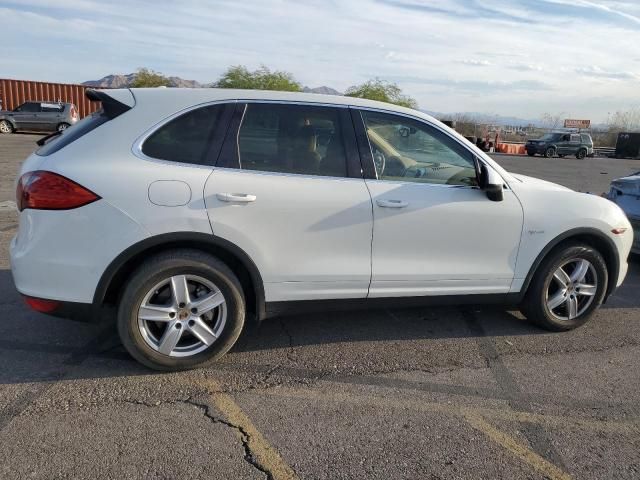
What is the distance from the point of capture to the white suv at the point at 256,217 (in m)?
2.97

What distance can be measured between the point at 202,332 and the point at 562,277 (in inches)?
113

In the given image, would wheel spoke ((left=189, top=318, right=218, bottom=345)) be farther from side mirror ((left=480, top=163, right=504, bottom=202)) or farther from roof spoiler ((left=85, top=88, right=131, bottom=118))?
side mirror ((left=480, top=163, right=504, bottom=202))

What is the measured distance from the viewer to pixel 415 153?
12.0ft

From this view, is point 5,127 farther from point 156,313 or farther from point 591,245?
point 591,245

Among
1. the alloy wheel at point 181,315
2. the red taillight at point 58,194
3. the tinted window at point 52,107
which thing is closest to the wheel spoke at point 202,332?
Answer: the alloy wheel at point 181,315

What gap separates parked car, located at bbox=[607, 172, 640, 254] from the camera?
597cm

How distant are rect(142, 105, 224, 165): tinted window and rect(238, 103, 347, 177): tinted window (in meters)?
0.22

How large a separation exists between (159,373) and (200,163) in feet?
4.54

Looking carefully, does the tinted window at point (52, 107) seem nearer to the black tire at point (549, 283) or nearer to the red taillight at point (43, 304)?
the red taillight at point (43, 304)

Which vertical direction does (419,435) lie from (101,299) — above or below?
below

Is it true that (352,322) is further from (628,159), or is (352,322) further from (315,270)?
(628,159)

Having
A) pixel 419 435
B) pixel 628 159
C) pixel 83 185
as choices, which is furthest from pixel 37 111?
pixel 628 159

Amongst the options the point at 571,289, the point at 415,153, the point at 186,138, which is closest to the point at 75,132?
the point at 186,138

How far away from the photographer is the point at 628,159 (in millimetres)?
37656
